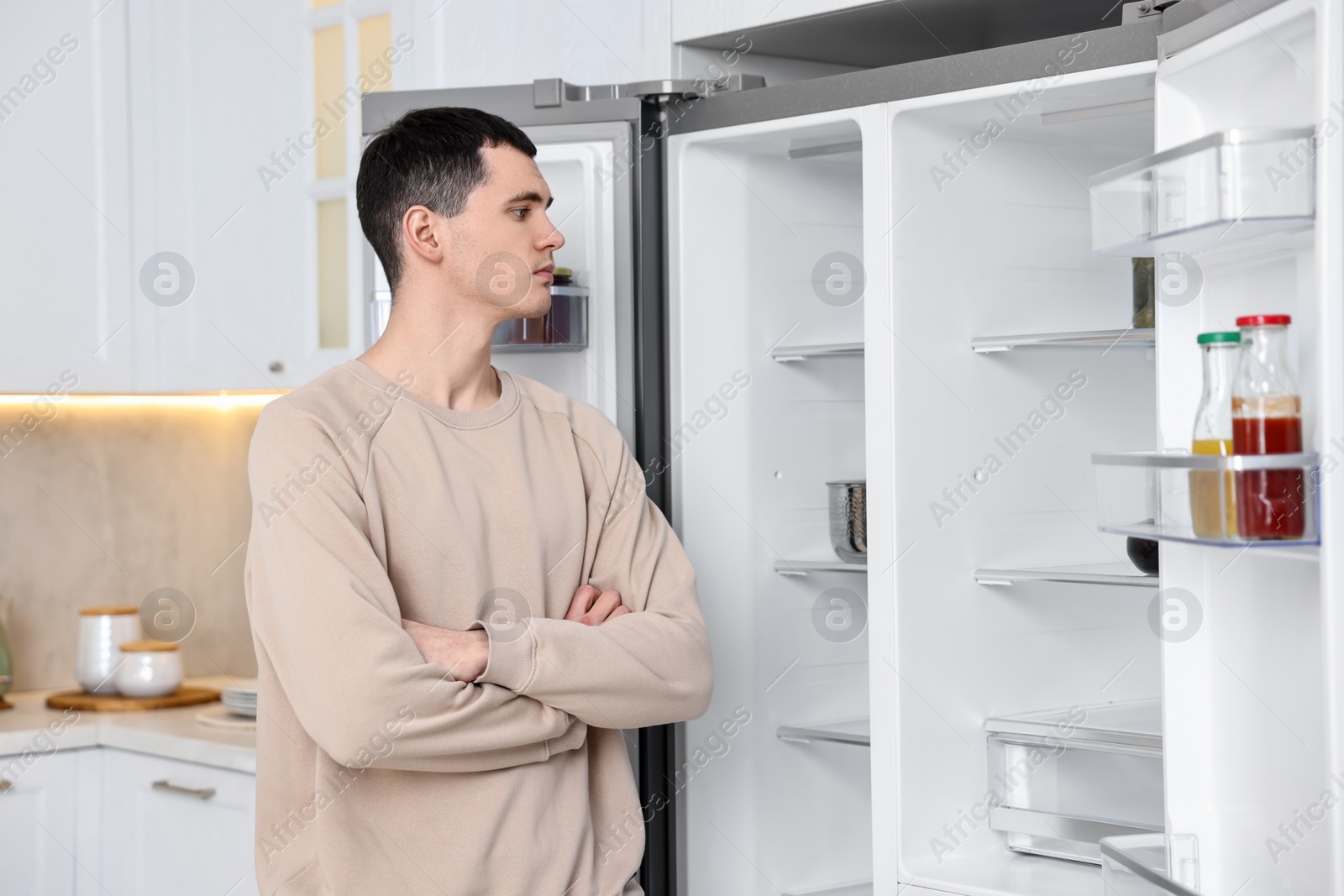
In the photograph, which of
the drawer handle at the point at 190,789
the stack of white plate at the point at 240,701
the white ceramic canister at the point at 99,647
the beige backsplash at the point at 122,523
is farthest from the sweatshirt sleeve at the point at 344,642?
the beige backsplash at the point at 122,523

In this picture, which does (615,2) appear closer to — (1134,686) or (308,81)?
(308,81)

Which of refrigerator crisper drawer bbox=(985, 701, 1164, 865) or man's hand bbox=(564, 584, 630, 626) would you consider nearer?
man's hand bbox=(564, 584, 630, 626)

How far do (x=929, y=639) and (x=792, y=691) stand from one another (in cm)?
31

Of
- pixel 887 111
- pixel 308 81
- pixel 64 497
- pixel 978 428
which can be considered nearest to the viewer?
pixel 887 111

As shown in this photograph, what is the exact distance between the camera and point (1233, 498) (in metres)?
1.14

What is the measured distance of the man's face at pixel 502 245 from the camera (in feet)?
5.08

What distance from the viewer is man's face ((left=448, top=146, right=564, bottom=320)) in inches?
60.9

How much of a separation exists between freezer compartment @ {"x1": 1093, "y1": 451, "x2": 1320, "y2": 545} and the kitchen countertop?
1.57 meters

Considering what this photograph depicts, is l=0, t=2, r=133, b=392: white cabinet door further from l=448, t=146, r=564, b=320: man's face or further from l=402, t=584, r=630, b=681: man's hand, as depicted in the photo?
l=402, t=584, r=630, b=681: man's hand

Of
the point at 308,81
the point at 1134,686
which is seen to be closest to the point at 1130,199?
the point at 1134,686

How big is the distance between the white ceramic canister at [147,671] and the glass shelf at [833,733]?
1319 mm

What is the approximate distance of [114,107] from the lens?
100 inches

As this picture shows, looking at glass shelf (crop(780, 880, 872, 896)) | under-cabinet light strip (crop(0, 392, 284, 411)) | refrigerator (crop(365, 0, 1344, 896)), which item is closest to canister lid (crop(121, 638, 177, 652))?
under-cabinet light strip (crop(0, 392, 284, 411))

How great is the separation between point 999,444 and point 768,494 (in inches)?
13.6
